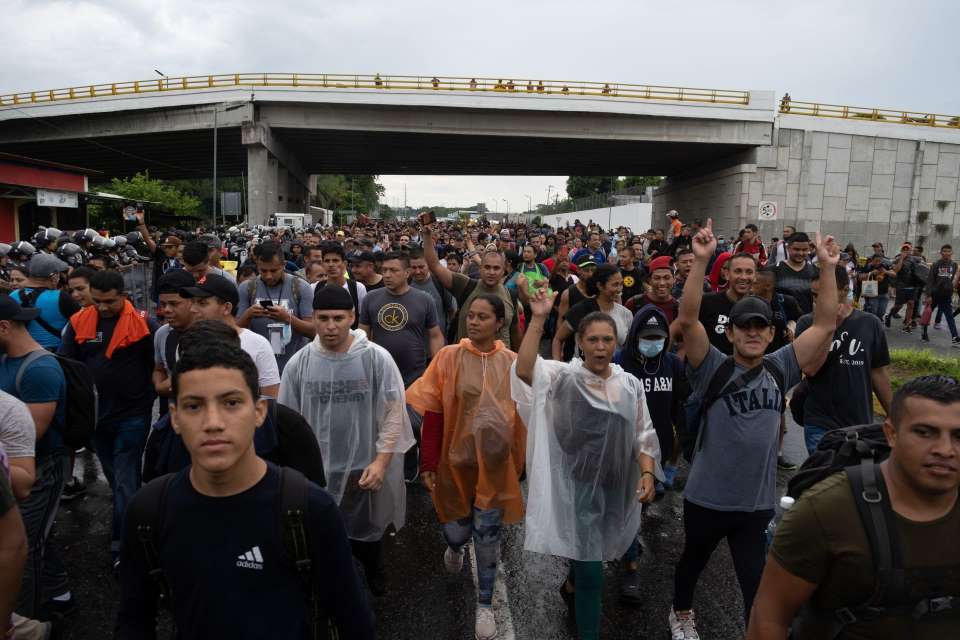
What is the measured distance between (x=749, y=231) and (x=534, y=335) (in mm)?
8536

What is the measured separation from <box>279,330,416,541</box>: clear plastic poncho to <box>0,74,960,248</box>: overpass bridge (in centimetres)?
2578

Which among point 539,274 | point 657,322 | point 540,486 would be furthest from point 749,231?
point 540,486

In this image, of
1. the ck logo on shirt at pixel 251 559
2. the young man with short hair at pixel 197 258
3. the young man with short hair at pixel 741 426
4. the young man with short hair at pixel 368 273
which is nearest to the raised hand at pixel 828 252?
the young man with short hair at pixel 741 426

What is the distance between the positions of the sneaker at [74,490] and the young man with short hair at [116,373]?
4.24 ft

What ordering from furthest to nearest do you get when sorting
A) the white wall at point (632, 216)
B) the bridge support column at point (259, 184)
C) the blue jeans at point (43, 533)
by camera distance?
the white wall at point (632, 216), the bridge support column at point (259, 184), the blue jeans at point (43, 533)

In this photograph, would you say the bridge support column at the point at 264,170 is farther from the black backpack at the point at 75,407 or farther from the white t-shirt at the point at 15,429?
the white t-shirt at the point at 15,429

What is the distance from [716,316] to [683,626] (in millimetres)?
2767

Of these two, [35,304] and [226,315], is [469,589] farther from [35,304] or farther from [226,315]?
[35,304]

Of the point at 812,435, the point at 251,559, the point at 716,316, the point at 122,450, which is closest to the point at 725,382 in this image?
the point at 812,435

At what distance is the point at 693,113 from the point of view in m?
28.0

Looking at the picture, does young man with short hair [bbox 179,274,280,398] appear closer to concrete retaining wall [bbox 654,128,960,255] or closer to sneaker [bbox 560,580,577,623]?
sneaker [bbox 560,580,577,623]

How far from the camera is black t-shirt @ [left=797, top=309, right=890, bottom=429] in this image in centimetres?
400

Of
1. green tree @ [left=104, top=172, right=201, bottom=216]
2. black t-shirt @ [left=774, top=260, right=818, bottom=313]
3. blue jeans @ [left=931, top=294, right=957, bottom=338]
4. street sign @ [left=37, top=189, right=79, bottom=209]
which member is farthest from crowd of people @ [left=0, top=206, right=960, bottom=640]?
green tree @ [left=104, top=172, right=201, bottom=216]

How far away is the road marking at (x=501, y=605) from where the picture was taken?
11.1 feet
